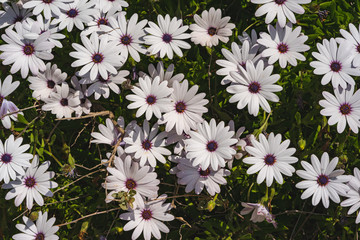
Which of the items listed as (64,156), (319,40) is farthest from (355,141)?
(64,156)

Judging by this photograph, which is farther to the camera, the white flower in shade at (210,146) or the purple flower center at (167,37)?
the purple flower center at (167,37)

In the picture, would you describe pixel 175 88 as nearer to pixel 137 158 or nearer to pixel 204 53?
pixel 137 158

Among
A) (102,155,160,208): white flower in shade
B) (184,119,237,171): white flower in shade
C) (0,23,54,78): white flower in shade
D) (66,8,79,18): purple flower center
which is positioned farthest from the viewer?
(66,8,79,18): purple flower center

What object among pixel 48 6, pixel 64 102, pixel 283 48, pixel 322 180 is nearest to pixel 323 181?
pixel 322 180

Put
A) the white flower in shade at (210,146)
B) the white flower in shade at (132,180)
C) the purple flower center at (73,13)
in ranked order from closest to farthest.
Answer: the white flower in shade at (210,146), the white flower in shade at (132,180), the purple flower center at (73,13)

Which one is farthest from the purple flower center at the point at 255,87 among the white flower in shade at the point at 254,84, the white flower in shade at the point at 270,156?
the white flower in shade at the point at 270,156

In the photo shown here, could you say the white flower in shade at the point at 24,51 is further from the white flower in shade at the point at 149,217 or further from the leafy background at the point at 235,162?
the white flower in shade at the point at 149,217

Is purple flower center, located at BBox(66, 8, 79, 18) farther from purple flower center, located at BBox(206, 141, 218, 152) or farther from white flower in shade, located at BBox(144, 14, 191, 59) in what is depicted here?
purple flower center, located at BBox(206, 141, 218, 152)

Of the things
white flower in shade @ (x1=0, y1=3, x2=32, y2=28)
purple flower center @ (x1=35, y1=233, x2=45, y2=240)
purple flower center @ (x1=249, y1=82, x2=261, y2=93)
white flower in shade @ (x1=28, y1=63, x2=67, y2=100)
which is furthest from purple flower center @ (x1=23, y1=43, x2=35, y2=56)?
purple flower center @ (x1=249, y1=82, x2=261, y2=93)
